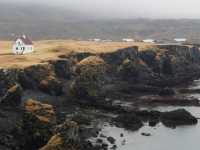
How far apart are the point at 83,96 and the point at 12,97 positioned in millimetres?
23799

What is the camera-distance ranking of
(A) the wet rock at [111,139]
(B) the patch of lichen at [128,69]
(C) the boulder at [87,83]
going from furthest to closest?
(B) the patch of lichen at [128,69] < (C) the boulder at [87,83] < (A) the wet rock at [111,139]

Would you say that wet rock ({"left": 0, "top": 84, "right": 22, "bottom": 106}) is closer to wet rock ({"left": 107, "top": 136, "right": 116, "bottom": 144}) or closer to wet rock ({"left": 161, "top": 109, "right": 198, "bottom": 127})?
wet rock ({"left": 107, "top": 136, "right": 116, "bottom": 144})

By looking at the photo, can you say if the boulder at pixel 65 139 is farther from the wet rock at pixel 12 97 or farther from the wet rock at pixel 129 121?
the wet rock at pixel 129 121

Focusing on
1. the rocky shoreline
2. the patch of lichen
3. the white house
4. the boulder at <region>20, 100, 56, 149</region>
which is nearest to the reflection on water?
the rocky shoreline

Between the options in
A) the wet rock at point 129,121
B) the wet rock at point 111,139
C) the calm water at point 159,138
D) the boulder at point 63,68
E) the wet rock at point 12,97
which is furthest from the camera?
the boulder at point 63,68

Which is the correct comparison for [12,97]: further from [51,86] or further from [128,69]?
[128,69]

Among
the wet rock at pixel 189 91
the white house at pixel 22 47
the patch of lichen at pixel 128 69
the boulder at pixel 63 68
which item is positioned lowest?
the wet rock at pixel 189 91

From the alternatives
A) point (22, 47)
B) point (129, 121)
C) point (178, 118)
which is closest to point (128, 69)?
point (22, 47)

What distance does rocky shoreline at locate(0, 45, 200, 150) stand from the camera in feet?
281

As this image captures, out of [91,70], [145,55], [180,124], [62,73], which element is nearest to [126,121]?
[180,124]

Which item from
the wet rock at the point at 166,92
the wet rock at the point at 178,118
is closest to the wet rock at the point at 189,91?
the wet rock at the point at 166,92

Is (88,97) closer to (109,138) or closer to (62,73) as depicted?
(62,73)

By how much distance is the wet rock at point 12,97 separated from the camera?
10824 centimetres

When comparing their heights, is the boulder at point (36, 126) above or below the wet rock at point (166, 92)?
above
